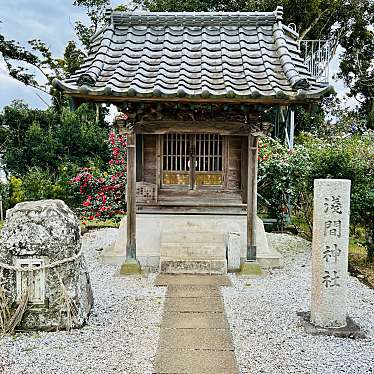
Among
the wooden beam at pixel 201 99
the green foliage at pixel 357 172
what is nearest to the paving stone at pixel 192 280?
the wooden beam at pixel 201 99

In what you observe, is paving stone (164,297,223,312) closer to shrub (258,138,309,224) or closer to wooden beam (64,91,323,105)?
wooden beam (64,91,323,105)

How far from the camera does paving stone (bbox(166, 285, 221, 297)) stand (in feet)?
21.5

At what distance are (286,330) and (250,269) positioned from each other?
246 centimetres

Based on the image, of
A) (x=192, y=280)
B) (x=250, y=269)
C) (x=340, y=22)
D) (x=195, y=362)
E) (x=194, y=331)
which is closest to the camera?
(x=195, y=362)

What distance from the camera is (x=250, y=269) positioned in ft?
25.2

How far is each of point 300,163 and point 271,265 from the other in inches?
148

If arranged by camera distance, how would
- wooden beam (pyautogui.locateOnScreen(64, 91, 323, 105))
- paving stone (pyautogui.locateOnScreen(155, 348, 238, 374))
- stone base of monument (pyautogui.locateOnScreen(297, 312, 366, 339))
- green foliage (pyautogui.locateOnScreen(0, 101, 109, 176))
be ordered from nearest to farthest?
paving stone (pyautogui.locateOnScreen(155, 348, 238, 374)), stone base of monument (pyautogui.locateOnScreen(297, 312, 366, 339)), wooden beam (pyautogui.locateOnScreen(64, 91, 323, 105)), green foliage (pyautogui.locateOnScreen(0, 101, 109, 176))

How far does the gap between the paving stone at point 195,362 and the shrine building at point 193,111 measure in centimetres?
315

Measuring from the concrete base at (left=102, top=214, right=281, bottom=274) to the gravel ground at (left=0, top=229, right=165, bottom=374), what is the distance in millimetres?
1357

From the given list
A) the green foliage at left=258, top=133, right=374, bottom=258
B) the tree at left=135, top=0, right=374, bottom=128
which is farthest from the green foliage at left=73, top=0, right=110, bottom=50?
the green foliage at left=258, top=133, right=374, bottom=258

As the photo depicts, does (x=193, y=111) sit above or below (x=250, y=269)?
above

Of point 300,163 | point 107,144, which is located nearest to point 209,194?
point 300,163

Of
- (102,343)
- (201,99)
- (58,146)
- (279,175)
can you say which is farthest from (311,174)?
(58,146)

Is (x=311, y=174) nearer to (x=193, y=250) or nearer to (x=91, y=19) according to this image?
(x=193, y=250)
